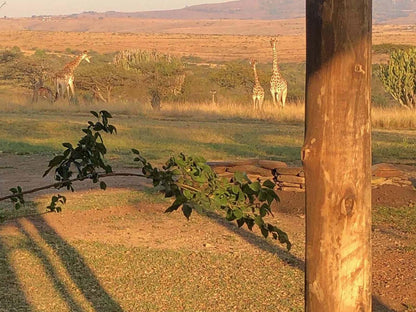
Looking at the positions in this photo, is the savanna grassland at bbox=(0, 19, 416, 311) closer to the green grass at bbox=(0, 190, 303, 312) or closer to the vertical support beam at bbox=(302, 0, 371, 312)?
the green grass at bbox=(0, 190, 303, 312)

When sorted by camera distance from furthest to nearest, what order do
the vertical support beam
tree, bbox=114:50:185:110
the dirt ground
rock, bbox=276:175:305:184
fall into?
tree, bbox=114:50:185:110 < rock, bbox=276:175:305:184 < the dirt ground < the vertical support beam

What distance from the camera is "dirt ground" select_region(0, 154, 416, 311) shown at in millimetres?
6113

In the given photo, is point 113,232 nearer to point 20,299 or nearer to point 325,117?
point 20,299

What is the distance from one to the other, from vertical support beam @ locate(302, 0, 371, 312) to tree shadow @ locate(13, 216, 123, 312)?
3272 mm

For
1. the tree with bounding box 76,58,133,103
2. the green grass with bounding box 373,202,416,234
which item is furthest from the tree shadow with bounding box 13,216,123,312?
the tree with bounding box 76,58,133,103

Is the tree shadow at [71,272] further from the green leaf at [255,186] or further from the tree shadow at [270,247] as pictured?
the green leaf at [255,186]

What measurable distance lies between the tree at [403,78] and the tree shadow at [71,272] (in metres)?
17.3

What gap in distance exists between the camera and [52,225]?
8211mm

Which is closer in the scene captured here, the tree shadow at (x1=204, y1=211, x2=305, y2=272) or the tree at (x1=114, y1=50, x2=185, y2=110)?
the tree shadow at (x1=204, y1=211, x2=305, y2=272)

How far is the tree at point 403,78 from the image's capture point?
23766mm

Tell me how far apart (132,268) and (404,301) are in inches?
87.3

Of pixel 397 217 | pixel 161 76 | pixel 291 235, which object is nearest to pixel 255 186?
pixel 291 235

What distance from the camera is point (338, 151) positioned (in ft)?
8.46

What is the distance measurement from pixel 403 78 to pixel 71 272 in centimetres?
1906
